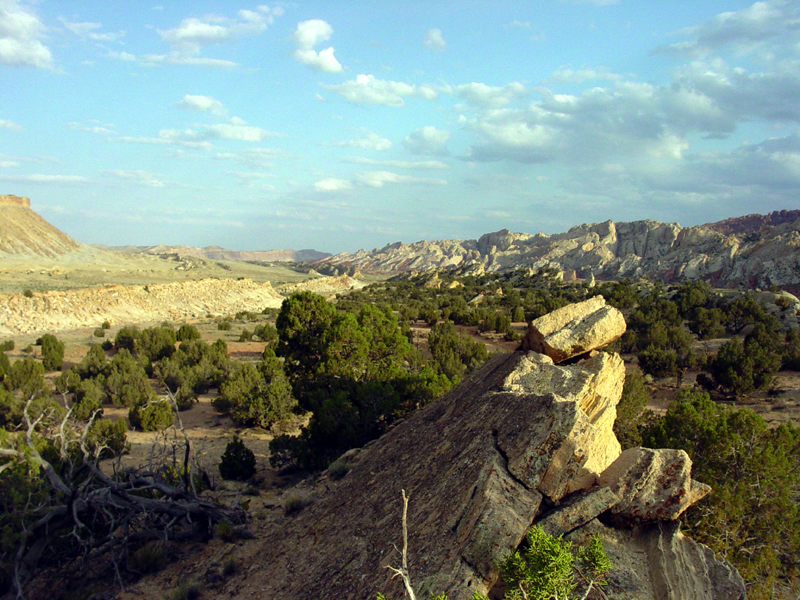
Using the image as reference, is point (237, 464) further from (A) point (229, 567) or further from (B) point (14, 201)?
(B) point (14, 201)

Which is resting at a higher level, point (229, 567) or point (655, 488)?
point (655, 488)

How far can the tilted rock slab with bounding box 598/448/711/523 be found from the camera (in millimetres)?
5781

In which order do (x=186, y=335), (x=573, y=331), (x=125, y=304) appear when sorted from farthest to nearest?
(x=125, y=304) < (x=186, y=335) < (x=573, y=331)

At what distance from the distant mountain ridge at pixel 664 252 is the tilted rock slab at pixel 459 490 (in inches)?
2025

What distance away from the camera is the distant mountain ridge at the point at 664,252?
51.4 metres

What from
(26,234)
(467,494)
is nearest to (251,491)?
(467,494)

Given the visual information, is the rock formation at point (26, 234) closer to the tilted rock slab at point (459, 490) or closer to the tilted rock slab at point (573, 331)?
the tilted rock slab at point (459, 490)

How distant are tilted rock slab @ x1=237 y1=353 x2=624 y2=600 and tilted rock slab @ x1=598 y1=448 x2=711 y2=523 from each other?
21.8 inches

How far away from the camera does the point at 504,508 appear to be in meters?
5.49

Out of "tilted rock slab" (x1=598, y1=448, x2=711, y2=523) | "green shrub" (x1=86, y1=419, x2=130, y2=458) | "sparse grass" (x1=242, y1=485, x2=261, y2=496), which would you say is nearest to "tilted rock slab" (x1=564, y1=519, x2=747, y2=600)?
"tilted rock slab" (x1=598, y1=448, x2=711, y2=523)

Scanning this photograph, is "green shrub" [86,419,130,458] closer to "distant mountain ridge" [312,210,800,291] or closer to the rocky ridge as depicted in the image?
the rocky ridge

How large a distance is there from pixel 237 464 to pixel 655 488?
35.2ft

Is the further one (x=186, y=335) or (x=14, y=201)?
(x=14, y=201)

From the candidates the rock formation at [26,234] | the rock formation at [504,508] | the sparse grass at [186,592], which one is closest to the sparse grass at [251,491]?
the rock formation at [504,508]
